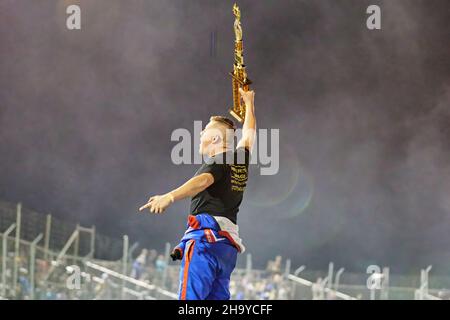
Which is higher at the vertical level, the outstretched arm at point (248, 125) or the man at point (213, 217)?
the outstretched arm at point (248, 125)

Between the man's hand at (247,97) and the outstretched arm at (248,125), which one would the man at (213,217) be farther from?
the man's hand at (247,97)

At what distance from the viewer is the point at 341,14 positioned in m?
18.8

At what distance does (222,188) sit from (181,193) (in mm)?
650

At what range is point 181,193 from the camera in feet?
19.2

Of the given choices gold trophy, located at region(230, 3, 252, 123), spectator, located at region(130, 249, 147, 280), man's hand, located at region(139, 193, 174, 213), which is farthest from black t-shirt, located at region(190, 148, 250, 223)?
spectator, located at region(130, 249, 147, 280)

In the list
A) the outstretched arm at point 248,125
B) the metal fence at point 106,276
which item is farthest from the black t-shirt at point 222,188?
the metal fence at point 106,276

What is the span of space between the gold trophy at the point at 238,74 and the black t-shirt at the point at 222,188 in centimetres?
78

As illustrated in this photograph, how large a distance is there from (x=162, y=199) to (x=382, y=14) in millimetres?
14871

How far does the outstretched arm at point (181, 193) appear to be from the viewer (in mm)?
5652

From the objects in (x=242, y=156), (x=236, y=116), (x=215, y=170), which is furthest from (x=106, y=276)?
(x=215, y=170)

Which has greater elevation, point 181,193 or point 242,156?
point 242,156

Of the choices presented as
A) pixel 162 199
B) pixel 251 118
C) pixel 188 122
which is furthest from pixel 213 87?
pixel 162 199

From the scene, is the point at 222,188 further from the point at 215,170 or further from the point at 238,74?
the point at 238,74
